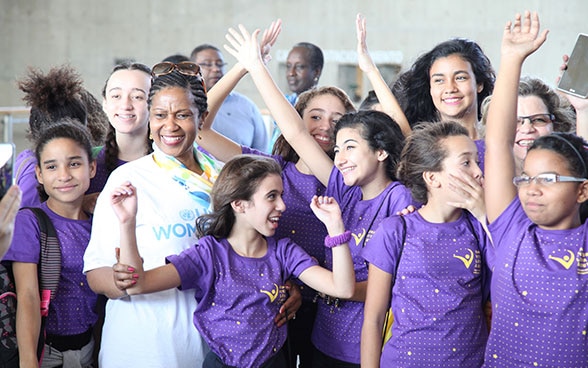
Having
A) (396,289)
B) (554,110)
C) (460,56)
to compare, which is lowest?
(396,289)

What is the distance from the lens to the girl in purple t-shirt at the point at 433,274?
2.33 m

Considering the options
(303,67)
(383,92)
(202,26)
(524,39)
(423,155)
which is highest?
(202,26)

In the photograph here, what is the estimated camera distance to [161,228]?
Answer: 94.4 inches

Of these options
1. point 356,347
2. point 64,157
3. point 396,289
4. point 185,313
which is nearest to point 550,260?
point 396,289

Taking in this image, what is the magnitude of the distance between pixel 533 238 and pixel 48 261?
1561mm

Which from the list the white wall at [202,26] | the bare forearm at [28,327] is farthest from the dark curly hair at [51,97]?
the white wall at [202,26]

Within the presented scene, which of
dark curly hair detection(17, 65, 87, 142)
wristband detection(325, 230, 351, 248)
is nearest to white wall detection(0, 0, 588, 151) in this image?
dark curly hair detection(17, 65, 87, 142)

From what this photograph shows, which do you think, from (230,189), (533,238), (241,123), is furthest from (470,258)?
(241,123)

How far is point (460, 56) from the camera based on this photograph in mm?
3094

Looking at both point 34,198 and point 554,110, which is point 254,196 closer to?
point 34,198

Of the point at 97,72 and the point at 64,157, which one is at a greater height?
the point at 97,72

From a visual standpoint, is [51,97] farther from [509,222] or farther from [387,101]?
[509,222]

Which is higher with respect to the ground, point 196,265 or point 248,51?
Answer: point 248,51

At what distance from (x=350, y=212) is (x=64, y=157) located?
1.05 m
